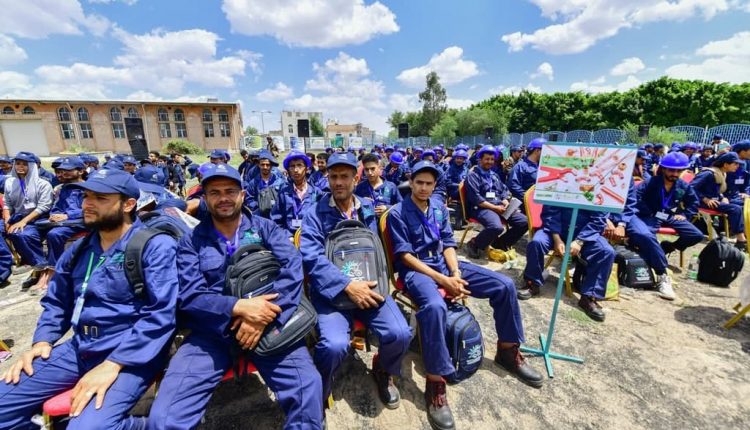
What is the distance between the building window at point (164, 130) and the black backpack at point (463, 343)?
50.1 meters

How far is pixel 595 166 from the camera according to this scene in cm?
271

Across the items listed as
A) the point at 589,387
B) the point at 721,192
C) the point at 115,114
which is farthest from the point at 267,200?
the point at 115,114

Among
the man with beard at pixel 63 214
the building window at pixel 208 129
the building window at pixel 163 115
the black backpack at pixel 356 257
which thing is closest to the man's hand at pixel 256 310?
the black backpack at pixel 356 257

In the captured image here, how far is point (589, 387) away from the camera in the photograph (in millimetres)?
2639

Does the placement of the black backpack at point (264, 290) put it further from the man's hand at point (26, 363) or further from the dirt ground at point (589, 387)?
the man's hand at point (26, 363)

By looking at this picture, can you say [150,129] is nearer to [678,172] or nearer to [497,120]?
[497,120]

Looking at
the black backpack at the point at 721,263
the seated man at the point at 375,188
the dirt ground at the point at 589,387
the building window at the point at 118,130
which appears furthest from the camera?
the building window at the point at 118,130

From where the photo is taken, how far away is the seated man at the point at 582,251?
12.1 feet

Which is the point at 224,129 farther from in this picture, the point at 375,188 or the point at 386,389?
the point at 386,389

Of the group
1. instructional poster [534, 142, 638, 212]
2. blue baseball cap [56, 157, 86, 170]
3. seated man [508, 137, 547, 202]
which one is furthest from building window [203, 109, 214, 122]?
Result: instructional poster [534, 142, 638, 212]

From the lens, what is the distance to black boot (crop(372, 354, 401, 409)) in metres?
2.45

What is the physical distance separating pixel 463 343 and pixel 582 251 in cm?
243

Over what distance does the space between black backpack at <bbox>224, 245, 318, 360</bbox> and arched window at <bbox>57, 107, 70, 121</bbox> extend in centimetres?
5451

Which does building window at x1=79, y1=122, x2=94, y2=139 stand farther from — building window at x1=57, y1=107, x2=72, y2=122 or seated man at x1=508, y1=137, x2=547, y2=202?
seated man at x1=508, y1=137, x2=547, y2=202
